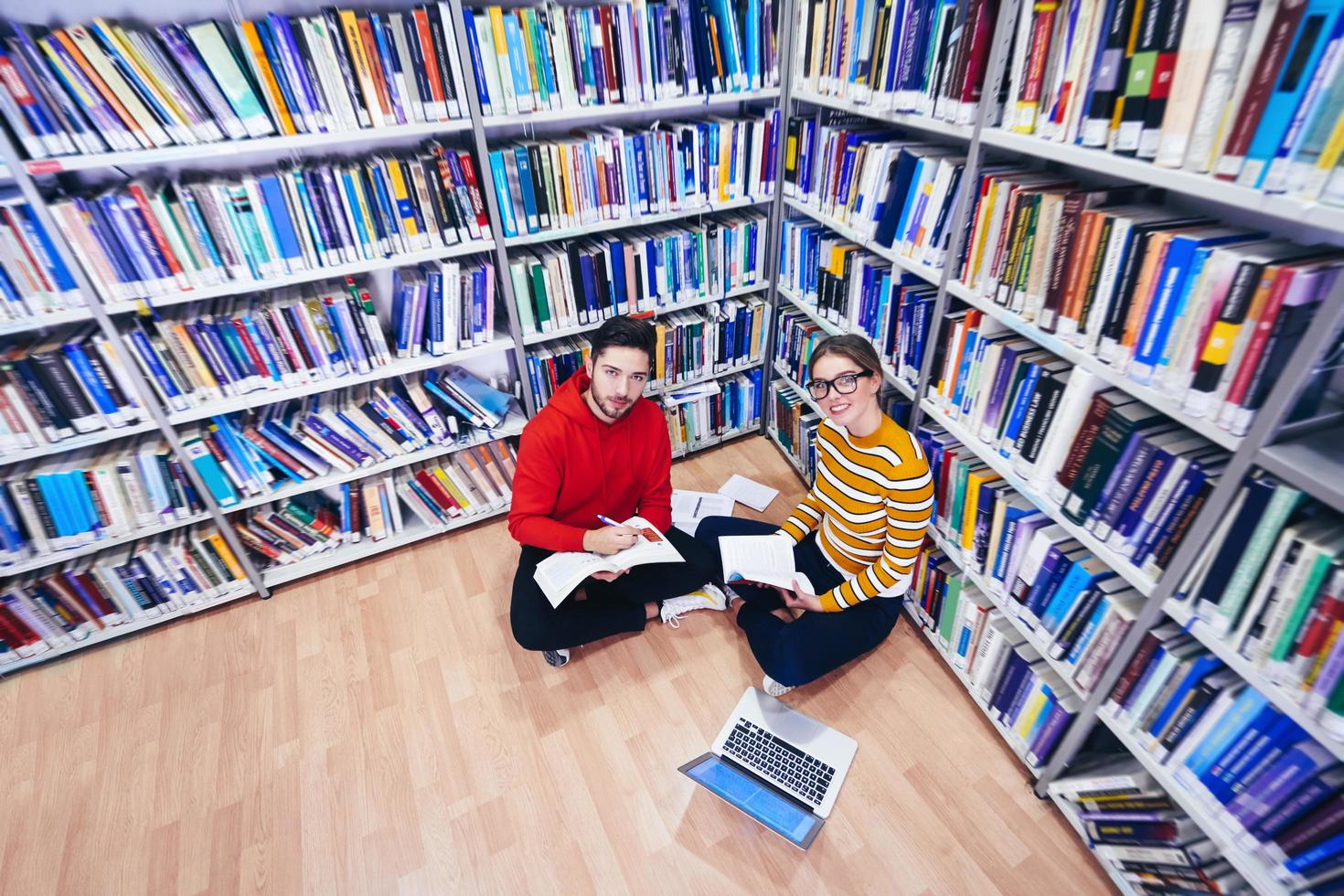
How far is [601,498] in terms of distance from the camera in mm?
2240

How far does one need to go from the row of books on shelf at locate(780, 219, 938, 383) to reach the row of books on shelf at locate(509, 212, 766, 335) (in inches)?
8.7

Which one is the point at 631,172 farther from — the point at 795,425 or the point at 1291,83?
the point at 1291,83

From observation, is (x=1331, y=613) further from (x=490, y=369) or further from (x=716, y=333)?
(x=490, y=369)

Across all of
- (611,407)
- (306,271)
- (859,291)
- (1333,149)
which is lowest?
(611,407)

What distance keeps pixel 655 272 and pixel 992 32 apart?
1.38m

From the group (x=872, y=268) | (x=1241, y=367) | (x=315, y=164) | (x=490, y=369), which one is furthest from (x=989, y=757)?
(x=315, y=164)

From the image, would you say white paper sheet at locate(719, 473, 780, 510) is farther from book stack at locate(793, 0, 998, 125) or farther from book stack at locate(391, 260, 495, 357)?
book stack at locate(793, 0, 998, 125)

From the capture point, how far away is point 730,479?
2.96 m

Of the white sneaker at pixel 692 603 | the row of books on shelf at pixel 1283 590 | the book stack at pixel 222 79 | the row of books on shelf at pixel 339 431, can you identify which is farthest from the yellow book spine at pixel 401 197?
the row of books on shelf at pixel 1283 590

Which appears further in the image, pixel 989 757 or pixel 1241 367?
pixel 989 757

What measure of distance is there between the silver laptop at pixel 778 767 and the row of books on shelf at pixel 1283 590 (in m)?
1.08

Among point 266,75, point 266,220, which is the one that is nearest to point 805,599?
point 266,220

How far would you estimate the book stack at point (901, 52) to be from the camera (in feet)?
4.86

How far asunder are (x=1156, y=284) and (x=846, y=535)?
1.09m
